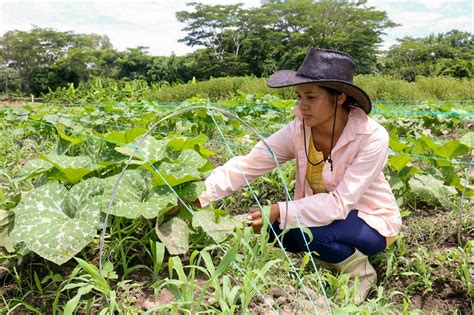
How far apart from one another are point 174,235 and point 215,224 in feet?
0.66

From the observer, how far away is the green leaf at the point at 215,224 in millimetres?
1688

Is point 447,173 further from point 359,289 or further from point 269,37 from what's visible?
point 269,37

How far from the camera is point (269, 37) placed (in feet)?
92.8

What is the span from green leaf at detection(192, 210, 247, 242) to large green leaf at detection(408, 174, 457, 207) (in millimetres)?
1221

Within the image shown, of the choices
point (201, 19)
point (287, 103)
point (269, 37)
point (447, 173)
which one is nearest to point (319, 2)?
point (269, 37)

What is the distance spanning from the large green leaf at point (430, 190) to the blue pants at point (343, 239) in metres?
0.61

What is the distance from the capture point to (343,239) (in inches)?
78.4

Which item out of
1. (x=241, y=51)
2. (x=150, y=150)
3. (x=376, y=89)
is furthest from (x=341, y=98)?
(x=241, y=51)

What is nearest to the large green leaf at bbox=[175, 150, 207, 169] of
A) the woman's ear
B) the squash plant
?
the squash plant

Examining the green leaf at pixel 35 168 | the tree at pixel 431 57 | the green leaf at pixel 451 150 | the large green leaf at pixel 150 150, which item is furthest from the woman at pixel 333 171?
the tree at pixel 431 57

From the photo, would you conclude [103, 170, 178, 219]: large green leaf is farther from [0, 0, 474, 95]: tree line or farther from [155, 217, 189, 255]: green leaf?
[0, 0, 474, 95]: tree line

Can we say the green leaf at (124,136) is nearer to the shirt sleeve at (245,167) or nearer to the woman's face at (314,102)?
the shirt sleeve at (245,167)

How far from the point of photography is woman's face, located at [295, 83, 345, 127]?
6.14 feet

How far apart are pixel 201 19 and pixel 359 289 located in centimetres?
3364
